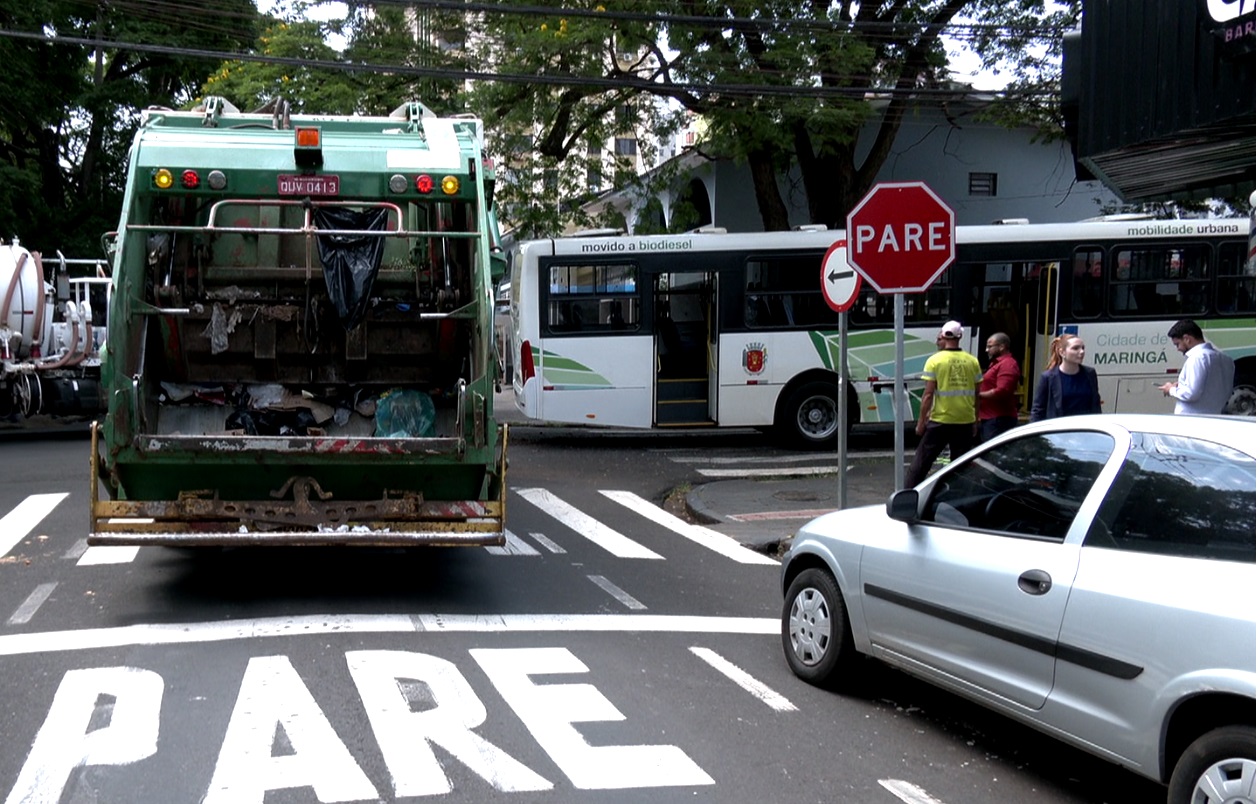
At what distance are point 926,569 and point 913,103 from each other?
18.0m

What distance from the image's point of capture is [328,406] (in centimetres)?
900

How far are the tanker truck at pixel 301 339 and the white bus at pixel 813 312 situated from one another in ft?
24.9

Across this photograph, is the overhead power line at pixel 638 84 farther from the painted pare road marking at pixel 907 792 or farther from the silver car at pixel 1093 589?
the painted pare road marking at pixel 907 792

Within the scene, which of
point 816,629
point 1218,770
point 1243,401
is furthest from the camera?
point 1243,401

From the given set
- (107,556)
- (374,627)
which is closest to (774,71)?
(107,556)

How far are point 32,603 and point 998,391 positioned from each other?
7979 millimetres

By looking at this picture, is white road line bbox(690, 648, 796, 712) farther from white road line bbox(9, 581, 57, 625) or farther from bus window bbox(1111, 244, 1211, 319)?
bus window bbox(1111, 244, 1211, 319)

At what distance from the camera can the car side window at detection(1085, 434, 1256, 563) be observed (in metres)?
4.29

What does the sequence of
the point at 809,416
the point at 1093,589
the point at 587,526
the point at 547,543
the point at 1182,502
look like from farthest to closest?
the point at 809,416
the point at 587,526
the point at 547,543
the point at 1093,589
the point at 1182,502

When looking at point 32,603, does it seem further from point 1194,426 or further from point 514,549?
point 1194,426

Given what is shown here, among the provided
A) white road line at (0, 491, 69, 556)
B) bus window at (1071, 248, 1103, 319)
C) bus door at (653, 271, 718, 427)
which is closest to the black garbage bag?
white road line at (0, 491, 69, 556)

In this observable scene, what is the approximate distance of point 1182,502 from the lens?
4523 millimetres

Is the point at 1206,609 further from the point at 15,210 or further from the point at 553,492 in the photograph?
the point at 15,210

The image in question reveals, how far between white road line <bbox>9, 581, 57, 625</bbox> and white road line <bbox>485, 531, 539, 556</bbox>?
10.3ft
